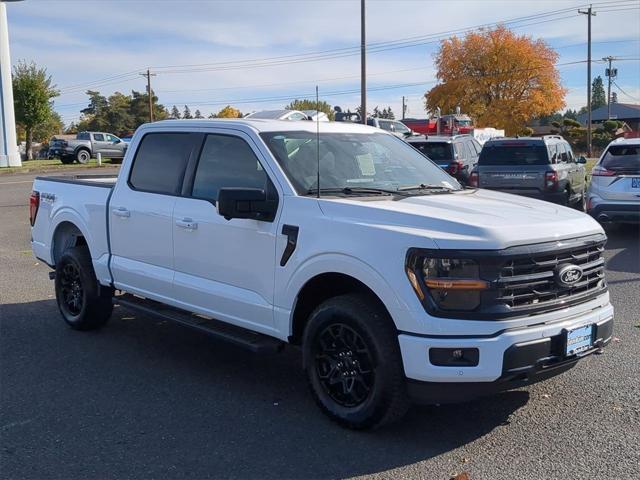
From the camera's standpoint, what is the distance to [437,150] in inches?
639

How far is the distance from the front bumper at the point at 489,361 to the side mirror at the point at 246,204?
4.42ft

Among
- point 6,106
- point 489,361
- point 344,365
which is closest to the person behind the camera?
point 489,361

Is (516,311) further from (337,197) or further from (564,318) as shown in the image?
(337,197)

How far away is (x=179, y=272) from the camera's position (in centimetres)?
551

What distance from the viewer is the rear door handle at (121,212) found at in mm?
6000

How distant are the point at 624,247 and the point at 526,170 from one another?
2.87 meters

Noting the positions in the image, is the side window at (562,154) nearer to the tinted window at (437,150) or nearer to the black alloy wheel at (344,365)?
the tinted window at (437,150)

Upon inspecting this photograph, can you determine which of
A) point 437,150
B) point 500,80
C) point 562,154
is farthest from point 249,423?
point 500,80

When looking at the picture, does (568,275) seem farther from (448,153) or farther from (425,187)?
(448,153)

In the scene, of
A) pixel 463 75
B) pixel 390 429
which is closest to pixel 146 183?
pixel 390 429

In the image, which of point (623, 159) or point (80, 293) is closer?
point (80, 293)

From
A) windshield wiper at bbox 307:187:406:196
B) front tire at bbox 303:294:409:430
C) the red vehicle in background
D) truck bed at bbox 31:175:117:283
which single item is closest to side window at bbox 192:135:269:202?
windshield wiper at bbox 307:187:406:196

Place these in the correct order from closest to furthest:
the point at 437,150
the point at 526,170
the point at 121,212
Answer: the point at 121,212 < the point at 526,170 < the point at 437,150

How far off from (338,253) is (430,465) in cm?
133
